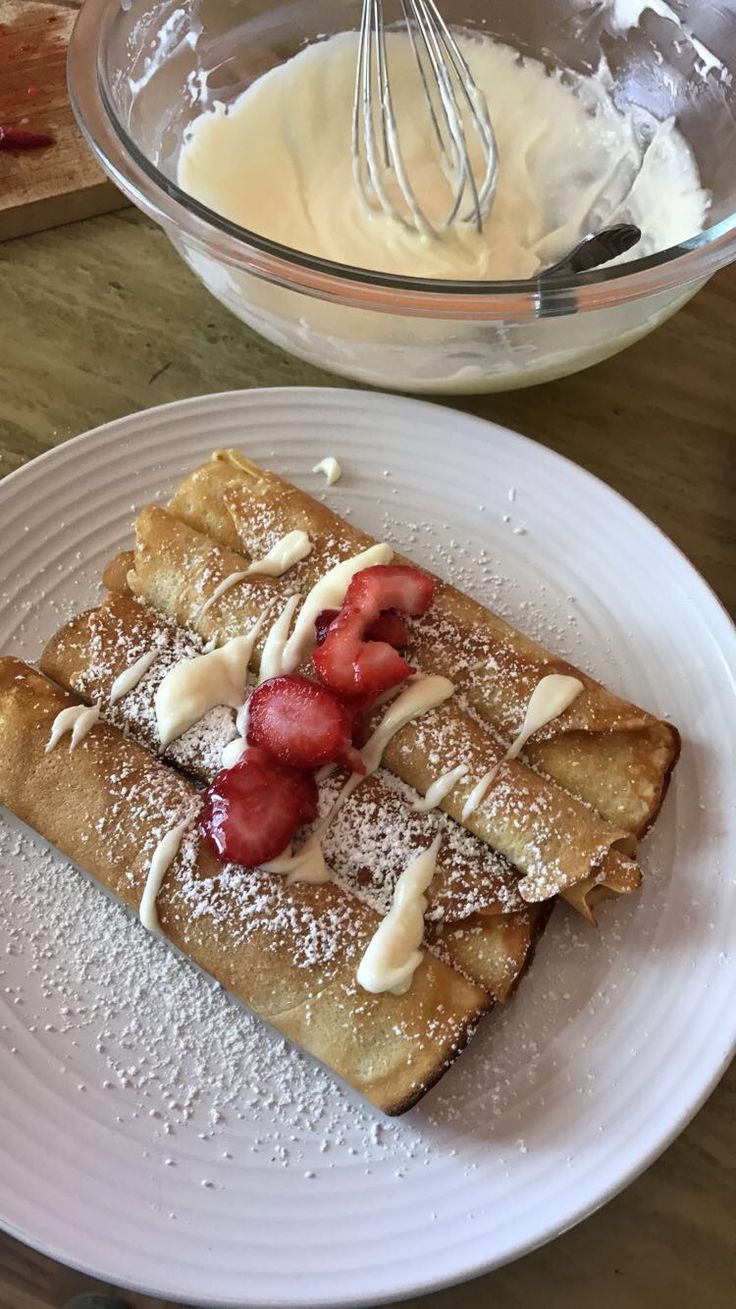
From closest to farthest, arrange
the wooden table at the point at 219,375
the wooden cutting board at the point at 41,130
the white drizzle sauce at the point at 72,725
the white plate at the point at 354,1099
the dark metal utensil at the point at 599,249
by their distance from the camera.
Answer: the white plate at the point at 354,1099 → the white drizzle sauce at the point at 72,725 → the dark metal utensil at the point at 599,249 → the wooden table at the point at 219,375 → the wooden cutting board at the point at 41,130

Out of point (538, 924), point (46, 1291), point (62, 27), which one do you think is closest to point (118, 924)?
point (46, 1291)

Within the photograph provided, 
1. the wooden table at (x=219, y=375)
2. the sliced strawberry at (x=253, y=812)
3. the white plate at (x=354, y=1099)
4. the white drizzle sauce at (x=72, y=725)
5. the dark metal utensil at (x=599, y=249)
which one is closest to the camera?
the white plate at (x=354, y=1099)

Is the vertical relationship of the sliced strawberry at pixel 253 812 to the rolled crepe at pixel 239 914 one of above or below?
above

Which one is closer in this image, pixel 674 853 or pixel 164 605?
pixel 674 853

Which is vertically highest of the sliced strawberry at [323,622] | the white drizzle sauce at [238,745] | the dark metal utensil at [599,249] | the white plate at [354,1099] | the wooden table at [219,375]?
the dark metal utensil at [599,249]

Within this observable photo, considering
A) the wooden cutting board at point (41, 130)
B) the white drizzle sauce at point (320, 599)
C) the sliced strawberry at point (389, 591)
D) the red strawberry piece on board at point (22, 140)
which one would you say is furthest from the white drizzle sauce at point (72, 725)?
the red strawberry piece on board at point (22, 140)

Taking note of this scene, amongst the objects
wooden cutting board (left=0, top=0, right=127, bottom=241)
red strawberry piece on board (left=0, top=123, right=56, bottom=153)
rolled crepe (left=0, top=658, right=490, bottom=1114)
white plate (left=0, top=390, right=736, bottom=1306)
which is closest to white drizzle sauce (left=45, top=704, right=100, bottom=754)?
rolled crepe (left=0, top=658, right=490, bottom=1114)

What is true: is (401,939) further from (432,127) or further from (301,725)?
(432,127)

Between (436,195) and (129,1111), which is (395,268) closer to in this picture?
(436,195)

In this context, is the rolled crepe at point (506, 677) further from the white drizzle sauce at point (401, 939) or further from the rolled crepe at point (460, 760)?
the white drizzle sauce at point (401, 939)
